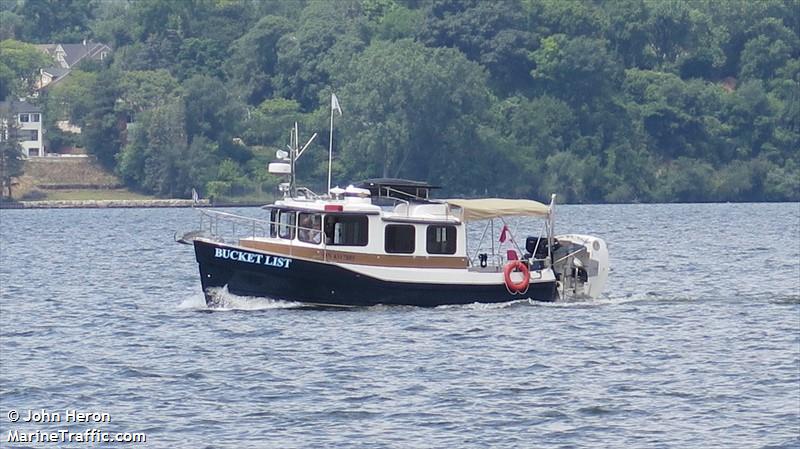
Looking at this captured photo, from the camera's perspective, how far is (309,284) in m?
52.1

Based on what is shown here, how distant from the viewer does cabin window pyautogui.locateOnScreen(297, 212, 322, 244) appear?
52469 millimetres

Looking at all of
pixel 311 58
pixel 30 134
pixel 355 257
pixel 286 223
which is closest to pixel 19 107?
pixel 30 134

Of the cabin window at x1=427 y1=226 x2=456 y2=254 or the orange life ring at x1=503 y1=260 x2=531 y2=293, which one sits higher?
the cabin window at x1=427 y1=226 x2=456 y2=254

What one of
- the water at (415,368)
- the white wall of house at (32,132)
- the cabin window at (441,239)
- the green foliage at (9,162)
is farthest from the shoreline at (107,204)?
the cabin window at (441,239)

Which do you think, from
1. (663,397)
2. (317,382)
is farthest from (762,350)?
(317,382)

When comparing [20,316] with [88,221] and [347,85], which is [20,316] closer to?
[88,221]

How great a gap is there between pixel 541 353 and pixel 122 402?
11.6m

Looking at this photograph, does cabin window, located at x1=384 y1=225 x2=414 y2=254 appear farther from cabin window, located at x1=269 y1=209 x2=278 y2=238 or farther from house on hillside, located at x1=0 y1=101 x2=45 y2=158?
house on hillside, located at x1=0 y1=101 x2=45 y2=158

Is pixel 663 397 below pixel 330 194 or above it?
below

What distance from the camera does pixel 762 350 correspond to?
47188mm

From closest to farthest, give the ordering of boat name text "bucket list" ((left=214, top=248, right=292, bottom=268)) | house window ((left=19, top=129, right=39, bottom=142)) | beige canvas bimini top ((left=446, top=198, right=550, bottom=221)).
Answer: boat name text "bucket list" ((left=214, top=248, right=292, bottom=268)) < beige canvas bimini top ((left=446, top=198, right=550, bottom=221)) < house window ((left=19, top=129, right=39, bottom=142))

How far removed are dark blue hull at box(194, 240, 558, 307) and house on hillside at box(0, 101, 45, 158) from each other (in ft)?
453

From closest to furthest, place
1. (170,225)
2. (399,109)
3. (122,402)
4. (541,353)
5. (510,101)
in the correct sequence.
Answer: (122,402) < (541,353) < (170,225) < (399,109) < (510,101)

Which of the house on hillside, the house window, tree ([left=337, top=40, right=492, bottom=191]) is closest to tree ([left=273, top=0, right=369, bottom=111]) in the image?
tree ([left=337, top=40, right=492, bottom=191])
